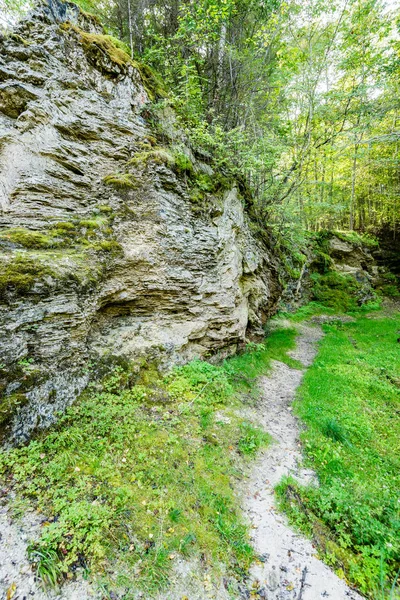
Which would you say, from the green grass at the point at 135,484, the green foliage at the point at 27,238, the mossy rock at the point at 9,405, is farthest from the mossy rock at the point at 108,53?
the mossy rock at the point at 9,405

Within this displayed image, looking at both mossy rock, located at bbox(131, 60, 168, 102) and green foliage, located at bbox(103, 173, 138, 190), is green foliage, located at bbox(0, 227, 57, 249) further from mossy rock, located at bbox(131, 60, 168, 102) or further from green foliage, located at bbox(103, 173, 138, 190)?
mossy rock, located at bbox(131, 60, 168, 102)

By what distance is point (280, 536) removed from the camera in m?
3.97

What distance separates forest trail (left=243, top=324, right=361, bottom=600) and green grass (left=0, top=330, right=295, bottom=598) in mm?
266

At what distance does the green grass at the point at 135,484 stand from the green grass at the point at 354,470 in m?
1.27

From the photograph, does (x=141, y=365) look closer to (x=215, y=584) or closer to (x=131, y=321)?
(x=131, y=321)

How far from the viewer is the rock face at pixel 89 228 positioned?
4824 millimetres

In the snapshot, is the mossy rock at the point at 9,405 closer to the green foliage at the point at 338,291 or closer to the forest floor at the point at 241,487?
the forest floor at the point at 241,487

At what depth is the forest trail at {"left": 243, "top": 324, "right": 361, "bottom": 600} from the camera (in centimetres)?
336

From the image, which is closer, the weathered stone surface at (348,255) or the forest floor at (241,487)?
the forest floor at (241,487)

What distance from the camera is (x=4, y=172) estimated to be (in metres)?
5.51

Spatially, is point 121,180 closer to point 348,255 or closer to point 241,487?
point 241,487

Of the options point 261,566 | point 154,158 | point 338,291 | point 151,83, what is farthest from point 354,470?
point 338,291

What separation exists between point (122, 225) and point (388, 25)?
16251 mm

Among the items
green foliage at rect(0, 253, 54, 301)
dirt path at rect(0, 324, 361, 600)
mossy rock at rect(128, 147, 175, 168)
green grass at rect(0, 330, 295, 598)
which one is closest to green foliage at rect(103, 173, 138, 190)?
mossy rock at rect(128, 147, 175, 168)
